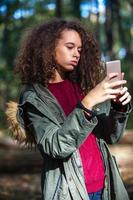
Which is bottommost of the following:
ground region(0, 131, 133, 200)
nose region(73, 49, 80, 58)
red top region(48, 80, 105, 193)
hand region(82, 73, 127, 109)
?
ground region(0, 131, 133, 200)

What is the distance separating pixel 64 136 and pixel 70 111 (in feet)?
1.06

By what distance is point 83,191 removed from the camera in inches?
99.7

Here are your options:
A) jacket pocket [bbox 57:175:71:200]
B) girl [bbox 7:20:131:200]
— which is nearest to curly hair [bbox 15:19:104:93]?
girl [bbox 7:20:131:200]

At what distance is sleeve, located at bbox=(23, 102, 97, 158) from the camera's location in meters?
2.38

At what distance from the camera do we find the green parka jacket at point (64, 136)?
7.84 ft

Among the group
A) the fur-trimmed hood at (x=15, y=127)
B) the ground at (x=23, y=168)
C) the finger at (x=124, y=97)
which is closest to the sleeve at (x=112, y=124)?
the finger at (x=124, y=97)

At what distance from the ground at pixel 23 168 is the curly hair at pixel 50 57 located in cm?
426

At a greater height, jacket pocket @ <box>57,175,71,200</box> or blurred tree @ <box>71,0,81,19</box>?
blurred tree @ <box>71,0,81,19</box>

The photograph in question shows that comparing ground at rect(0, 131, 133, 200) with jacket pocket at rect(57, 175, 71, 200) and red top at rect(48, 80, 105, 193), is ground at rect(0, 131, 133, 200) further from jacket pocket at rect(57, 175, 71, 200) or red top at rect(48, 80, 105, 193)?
jacket pocket at rect(57, 175, 71, 200)

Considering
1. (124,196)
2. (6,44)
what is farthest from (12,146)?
(124,196)

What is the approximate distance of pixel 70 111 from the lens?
8.79ft

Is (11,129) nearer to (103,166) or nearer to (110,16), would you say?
(103,166)

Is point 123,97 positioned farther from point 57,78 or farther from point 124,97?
point 57,78

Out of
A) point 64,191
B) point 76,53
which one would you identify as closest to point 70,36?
point 76,53
